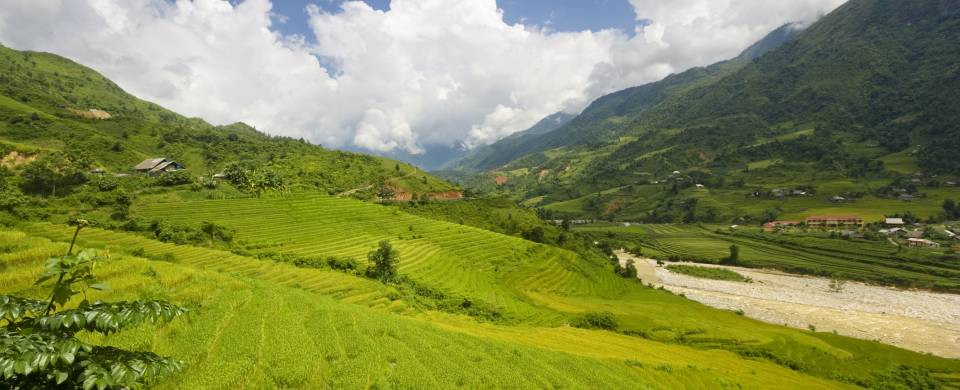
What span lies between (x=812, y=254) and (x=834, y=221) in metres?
42.6

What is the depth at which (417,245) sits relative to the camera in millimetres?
74250

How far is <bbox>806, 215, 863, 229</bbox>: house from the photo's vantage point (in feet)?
510

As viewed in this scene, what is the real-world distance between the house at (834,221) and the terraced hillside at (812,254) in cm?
1682

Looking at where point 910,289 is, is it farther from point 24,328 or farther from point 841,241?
point 24,328

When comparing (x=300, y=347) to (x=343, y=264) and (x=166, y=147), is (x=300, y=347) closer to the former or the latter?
(x=343, y=264)

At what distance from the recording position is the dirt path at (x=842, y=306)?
7188 cm

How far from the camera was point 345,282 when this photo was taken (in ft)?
127

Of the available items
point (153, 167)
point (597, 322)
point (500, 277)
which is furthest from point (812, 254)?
point (153, 167)

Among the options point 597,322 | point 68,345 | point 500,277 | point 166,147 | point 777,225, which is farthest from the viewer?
point 777,225

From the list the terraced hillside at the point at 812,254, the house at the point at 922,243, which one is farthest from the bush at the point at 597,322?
the house at the point at 922,243

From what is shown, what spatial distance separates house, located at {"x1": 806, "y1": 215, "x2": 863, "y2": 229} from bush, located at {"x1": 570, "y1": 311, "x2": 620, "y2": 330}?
6270 inches

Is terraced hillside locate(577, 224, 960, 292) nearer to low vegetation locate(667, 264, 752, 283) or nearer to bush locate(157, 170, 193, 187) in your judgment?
low vegetation locate(667, 264, 752, 283)

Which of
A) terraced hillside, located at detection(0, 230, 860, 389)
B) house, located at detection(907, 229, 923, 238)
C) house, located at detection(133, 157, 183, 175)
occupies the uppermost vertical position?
house, located at detection(133, 157, 183, 175)

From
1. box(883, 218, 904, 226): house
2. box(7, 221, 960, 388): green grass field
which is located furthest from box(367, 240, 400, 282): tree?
box(883, 218, 904, 226): house
